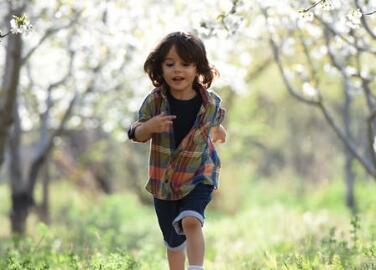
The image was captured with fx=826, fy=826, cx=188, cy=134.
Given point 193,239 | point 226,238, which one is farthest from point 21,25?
point 226,238

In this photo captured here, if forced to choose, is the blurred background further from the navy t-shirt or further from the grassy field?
the navy t-shirt

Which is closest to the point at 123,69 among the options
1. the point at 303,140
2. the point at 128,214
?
the point at 128,214

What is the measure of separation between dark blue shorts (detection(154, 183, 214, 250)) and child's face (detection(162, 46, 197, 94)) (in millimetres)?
584

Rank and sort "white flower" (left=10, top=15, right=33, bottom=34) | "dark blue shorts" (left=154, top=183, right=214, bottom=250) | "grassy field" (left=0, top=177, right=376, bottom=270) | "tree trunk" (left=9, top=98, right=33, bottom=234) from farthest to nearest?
"tree trunk" (left=9, top=98, right=33, bottom=234) < "grassy field" (left=0, top=177, right=376, bottom=270) < "dark blue shorts" (left=154, top=183, right=214, bottom=250) < "white flower" (left=10, top=15, right=33, bottom=34)

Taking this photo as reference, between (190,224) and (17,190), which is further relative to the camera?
(17,190)

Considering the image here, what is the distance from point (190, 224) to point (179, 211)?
0.59 ft

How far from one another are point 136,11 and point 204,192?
824cm

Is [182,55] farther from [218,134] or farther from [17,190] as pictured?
[17,190]

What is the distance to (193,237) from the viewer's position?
4.50 meters

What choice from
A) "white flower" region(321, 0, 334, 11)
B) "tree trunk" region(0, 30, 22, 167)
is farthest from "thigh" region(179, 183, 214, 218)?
"tree trunk" region(0, 30, 22, 167)

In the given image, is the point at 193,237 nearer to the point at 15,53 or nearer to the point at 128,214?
the point at 15,53

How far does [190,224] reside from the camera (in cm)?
450

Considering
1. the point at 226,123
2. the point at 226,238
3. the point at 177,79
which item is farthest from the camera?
the point at 226,123

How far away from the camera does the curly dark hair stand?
4645 millimetres
